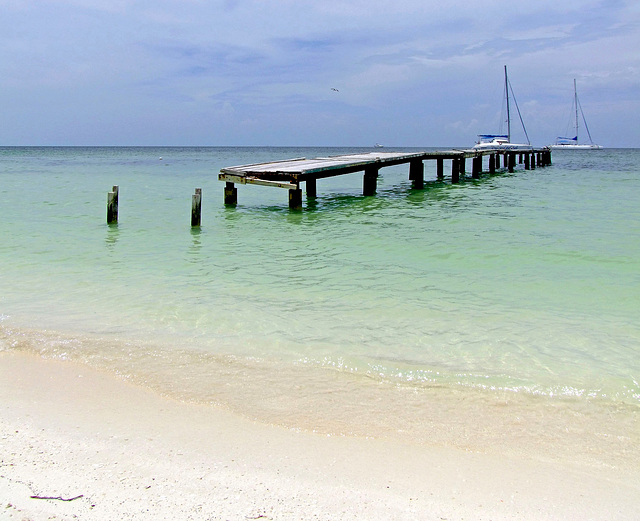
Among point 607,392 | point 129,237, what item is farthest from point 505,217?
point 607,392

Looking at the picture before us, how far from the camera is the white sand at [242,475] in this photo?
2598 mm

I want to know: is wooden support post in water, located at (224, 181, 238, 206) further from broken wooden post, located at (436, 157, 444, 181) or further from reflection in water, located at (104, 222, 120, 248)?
broken wooden post, located at (436, 157, 444, 181)

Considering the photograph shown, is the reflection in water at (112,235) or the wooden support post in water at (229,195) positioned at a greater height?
the wooden support post in water at (229,195)

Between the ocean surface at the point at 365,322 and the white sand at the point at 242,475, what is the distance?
0.27m

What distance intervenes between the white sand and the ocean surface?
0.27 m

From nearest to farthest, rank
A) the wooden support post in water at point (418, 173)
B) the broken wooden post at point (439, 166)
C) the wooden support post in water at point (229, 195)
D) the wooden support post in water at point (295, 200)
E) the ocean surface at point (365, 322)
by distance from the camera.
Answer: the ocean surface at point (365, 322) < the wooden support post in water at point (295, 200) < the wooden support post in water at point (229, 195) < the wooden support post in water at point (418, 173) < the broken wooden post at point (439, 166)

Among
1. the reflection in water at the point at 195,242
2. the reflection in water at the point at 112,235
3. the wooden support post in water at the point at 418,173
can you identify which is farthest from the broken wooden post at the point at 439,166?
the reflection in water at the point at 112,235

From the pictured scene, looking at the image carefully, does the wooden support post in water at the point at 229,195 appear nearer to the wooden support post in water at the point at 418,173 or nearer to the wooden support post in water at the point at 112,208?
the wooden support post in water at the point at 112,208

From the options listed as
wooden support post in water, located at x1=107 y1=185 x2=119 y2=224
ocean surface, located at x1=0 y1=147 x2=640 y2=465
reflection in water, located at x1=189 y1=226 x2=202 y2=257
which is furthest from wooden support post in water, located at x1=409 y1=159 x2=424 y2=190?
wooden support post in water, located at x1=107 y1=185 x2=119 y2=224

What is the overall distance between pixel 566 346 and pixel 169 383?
3.62m

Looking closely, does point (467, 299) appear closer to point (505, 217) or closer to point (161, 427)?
point (161, 427)

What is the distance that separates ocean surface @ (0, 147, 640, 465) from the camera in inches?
154

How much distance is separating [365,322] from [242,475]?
3.20 meters

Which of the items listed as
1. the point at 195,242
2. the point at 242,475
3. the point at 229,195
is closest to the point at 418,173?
the point at 229,195
